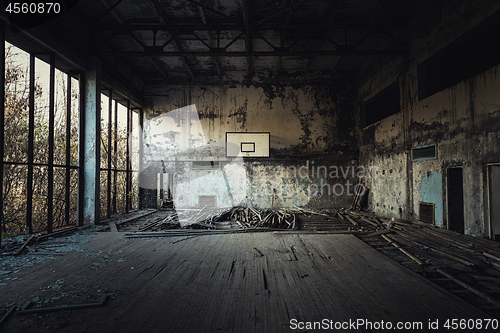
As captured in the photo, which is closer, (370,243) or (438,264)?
(438,264)

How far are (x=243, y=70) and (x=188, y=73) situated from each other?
2.47 metres

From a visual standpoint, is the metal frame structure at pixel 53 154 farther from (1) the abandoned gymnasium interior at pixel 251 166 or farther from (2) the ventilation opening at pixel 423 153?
(2) the ventilation opening at pixel 423 153

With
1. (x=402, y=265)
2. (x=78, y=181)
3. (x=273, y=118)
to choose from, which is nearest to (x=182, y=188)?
(x=78, y=181)

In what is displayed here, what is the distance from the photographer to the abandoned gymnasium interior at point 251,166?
288 cm

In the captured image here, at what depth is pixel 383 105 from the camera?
997cm

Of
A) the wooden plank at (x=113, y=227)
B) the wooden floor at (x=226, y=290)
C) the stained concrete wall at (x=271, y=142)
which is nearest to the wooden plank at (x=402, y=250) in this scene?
the wooden floor at (x=226, y=290)

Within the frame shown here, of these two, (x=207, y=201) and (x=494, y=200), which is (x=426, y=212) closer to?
(x=494, y=200)

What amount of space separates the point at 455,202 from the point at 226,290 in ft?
20.2

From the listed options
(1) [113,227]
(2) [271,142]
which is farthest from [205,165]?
(1) [113,227]

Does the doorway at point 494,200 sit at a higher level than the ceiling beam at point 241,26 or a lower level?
lower

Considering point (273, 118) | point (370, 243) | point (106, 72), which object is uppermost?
point (106, 72)

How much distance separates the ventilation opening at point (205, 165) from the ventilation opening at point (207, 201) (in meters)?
1.24

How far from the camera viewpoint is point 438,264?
158 inches

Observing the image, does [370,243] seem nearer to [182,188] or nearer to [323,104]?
[323,104]
